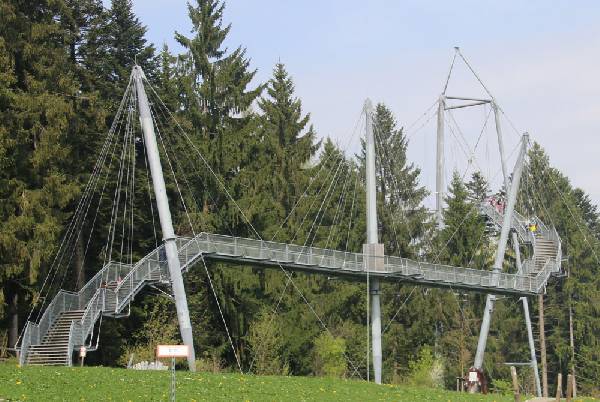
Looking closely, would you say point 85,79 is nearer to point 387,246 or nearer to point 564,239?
point 387,246

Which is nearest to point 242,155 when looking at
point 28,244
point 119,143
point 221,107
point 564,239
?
point 221,107

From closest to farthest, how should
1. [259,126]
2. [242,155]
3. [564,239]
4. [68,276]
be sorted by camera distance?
1. [68,276]
2. [242,155]
3. [259,126]
4. [564,239]

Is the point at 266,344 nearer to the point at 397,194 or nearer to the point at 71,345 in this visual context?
the point at 71,345

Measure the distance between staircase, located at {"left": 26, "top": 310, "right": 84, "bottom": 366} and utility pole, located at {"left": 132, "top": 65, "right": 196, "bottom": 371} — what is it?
12.1 feet

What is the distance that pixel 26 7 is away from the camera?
1662 inches

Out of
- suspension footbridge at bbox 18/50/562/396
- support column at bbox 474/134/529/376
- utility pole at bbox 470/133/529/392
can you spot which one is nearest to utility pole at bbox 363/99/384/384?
suspension footbridge at bbox 18/50/562/396

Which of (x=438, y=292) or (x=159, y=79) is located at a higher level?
(x=159, y=79)

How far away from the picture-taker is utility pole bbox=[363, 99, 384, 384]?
41.1 m

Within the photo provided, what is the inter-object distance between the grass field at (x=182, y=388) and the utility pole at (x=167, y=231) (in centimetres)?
665

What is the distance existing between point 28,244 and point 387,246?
27.7 meters

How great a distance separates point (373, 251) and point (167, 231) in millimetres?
9827

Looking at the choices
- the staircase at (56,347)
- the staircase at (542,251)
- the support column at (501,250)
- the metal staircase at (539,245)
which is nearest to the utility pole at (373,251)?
the support column at (501,250)

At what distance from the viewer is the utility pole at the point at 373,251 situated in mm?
41094

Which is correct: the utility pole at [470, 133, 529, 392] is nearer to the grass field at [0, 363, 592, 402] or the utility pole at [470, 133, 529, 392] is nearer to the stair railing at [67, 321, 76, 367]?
the grass field at [0, 363, 592, 402]
